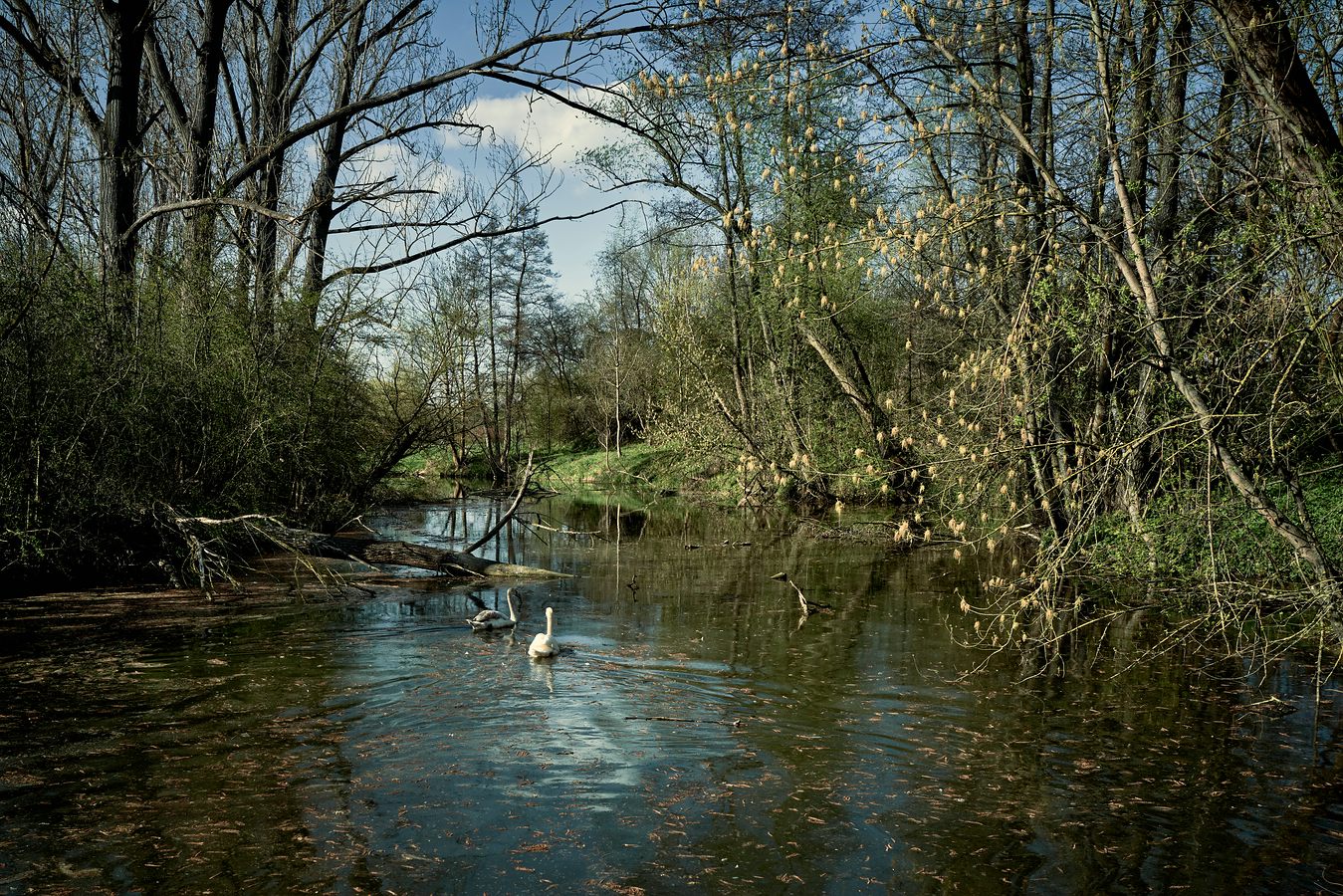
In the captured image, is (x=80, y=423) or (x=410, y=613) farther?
(x=410, y=613)

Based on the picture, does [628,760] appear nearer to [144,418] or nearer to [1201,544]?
[1201,544]

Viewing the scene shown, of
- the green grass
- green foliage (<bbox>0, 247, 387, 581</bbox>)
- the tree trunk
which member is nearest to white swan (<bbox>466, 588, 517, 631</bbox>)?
green foliage (<bbox>0, 247, 387, 581</bbox>)

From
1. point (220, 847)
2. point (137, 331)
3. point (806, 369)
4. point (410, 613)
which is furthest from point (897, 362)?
point (220, 847)

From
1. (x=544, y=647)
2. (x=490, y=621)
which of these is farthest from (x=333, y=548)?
(x=544, y=647)

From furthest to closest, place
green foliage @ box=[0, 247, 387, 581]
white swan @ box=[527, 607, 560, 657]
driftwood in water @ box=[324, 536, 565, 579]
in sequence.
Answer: driftwood in water @ box=[324, 536, 565, 579], green foliage @ box=[0, 247, 387, 581], white swan @ box=[527, 607, 560, 657]

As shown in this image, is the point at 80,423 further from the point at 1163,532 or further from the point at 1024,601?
the point at 1163,532

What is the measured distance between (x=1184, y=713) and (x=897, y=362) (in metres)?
17.0

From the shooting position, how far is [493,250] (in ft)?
125

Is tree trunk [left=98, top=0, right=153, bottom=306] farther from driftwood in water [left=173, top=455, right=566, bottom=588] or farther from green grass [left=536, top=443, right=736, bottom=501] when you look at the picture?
green grass [left=536, top=443, right=736, bottom=501]

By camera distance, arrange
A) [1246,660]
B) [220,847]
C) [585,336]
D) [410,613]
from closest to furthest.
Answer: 1. [220,847]
2. [1246,660]
3. [410,613]
4. [585,336]

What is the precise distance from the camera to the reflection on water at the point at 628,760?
481 centimetres

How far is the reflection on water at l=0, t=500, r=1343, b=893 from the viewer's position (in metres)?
4.81

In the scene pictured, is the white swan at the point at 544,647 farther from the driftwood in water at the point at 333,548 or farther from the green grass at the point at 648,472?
the green grass at the point at 648,472

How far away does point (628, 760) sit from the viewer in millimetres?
6320
